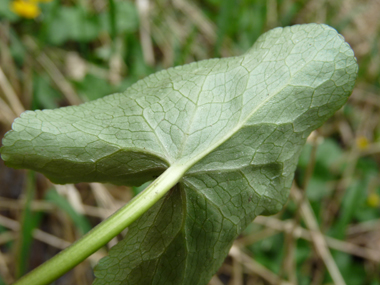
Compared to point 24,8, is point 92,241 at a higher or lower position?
lower

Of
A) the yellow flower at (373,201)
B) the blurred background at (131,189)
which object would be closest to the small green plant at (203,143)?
the blurred background at (131,189)

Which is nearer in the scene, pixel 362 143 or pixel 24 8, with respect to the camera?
pixel 24 8

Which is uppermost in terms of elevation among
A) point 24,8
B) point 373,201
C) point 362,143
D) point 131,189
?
point 24,8

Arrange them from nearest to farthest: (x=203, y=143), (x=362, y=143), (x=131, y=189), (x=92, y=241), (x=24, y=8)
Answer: (x=92, y=241) → (x=203, y=143) → (x=131, y=189) → (x=24, y=8) → (x=362, y=143)

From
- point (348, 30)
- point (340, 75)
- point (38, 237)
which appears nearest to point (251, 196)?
point (340, 75)

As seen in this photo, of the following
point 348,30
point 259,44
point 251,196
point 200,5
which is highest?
point 200,5

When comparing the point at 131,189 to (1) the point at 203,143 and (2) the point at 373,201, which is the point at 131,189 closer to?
(1) the point at 203,143

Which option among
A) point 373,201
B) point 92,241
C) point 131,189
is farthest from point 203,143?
point 373,201

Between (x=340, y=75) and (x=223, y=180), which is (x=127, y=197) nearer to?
(x=223, y=180)
